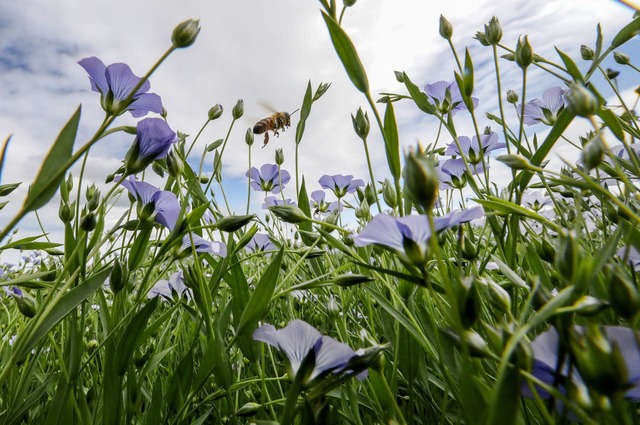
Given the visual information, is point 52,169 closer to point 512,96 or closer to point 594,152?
point 594,152

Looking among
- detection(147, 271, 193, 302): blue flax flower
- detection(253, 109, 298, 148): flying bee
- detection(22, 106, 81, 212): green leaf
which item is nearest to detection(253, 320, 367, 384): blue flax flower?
detection(22, 106, 81, 212): green leaf

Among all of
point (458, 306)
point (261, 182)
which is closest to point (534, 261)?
point (458, 306)

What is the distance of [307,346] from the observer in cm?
49

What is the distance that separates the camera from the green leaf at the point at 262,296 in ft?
1.75

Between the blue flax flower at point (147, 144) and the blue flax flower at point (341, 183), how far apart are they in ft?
3.03

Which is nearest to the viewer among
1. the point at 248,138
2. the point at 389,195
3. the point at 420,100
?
the point at 389,195

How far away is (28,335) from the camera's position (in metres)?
0.50

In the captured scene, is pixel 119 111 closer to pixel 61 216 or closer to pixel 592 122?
pixel 61 216

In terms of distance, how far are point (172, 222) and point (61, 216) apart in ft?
0.59

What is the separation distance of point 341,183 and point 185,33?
3.60ft

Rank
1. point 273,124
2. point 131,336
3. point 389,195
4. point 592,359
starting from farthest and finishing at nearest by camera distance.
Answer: point 273,124, point 389,195, point 131,336, point 592,359

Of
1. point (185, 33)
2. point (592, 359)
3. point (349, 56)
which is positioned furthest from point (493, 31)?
point (592, 359)

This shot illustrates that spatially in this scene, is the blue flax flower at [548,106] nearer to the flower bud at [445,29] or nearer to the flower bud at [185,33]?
the flower bud at [445,29]

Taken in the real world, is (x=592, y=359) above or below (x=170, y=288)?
below
